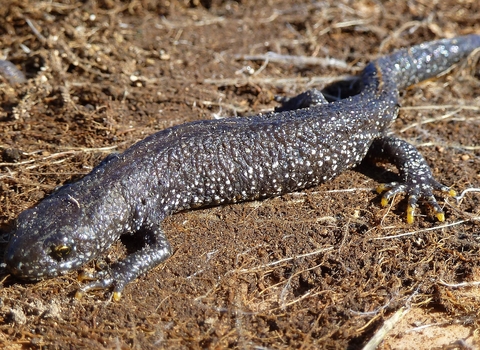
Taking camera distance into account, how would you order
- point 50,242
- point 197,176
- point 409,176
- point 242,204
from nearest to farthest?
point 50,242, point 197,176, point 242,204, point 409,176

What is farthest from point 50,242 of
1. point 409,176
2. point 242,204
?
point 409,176

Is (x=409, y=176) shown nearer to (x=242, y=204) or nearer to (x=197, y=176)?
(x=242, y=204)

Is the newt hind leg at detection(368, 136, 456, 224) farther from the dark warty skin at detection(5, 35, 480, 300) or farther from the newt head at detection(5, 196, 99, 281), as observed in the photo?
the newt head at detection(5, 196, 99, 281)

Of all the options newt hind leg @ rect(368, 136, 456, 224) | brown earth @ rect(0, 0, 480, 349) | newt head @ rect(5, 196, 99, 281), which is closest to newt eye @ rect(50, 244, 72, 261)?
newt head @ rect(5, 196, 99, 281)

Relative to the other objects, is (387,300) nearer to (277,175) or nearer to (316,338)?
(316,338)

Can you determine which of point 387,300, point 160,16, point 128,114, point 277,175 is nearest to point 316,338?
point 387,300
